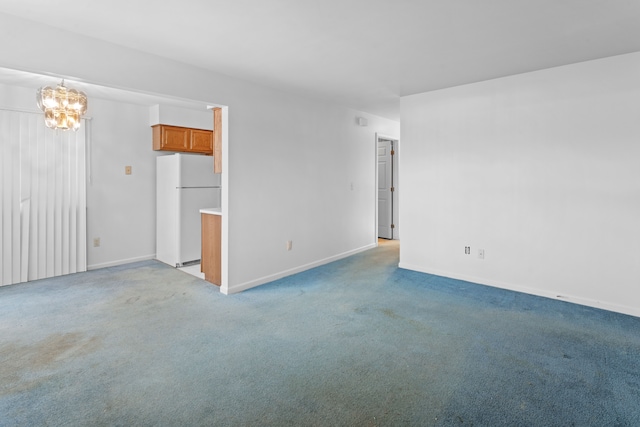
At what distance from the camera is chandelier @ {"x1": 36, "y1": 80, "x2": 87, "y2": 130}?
3.44 m

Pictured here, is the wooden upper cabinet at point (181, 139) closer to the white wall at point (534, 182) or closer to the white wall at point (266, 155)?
the white wall at point (266, 155)

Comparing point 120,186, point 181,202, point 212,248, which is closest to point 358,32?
point 212,248

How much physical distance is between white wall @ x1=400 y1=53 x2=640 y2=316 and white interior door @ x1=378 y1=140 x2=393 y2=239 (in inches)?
101

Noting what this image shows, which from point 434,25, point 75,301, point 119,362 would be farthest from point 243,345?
point 434,25

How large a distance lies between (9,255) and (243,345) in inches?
138

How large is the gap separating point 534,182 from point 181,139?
16.0 ft

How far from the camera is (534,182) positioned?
3.75 meters

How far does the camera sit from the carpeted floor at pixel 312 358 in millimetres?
1882

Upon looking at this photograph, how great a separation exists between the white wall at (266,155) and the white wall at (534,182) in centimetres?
111

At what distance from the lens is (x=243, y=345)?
2.63m

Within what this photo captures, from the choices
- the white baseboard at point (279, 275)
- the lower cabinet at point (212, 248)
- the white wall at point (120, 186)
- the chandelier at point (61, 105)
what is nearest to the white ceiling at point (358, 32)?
the chandelier at point (61, 105)

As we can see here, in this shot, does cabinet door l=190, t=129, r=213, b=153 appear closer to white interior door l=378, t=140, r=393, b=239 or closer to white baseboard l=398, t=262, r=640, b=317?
white interior door l=378, t=140, r=393, b=239

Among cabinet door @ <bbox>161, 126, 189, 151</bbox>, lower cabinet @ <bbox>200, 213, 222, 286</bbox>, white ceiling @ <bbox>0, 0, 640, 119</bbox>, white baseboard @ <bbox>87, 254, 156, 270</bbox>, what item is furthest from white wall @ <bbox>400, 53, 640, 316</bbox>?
white baseboard @ <bbox>87, 254, 156, 270</bbox>

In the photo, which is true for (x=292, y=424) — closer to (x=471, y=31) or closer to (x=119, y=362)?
(x=119, y=362)
